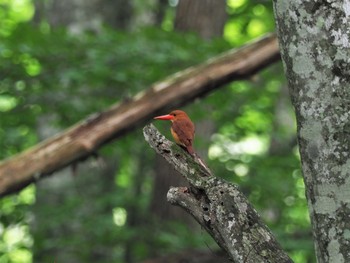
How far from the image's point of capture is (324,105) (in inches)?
84.9

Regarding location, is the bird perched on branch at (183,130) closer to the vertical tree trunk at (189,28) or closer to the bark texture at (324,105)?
the bark texture at (324,105)

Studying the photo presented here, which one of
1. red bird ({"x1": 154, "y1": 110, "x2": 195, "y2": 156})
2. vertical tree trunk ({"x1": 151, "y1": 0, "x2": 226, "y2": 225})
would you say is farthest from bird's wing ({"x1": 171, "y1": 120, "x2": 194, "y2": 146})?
vertical tree trunk ({"x1": 151, "y1": 0, "x2": 226, "y2": 225})

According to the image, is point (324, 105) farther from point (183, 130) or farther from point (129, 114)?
point (129, 114)

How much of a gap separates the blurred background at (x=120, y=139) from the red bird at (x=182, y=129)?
2468 millimetres

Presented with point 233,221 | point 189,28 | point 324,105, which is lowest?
point 189,28

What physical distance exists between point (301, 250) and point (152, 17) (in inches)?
260

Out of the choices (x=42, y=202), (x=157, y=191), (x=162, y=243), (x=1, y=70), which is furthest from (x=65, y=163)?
(x=157, y=191)

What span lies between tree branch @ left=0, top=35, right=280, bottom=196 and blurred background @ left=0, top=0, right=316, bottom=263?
0.32 meters

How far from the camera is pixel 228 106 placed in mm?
7715

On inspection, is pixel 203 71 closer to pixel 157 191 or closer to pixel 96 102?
pixel 96 102

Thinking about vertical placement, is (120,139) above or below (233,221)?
below

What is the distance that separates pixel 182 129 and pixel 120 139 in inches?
183

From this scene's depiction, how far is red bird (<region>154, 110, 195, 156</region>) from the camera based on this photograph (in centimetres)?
259

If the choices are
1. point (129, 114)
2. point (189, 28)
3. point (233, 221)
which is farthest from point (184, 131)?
point (189, 28)
